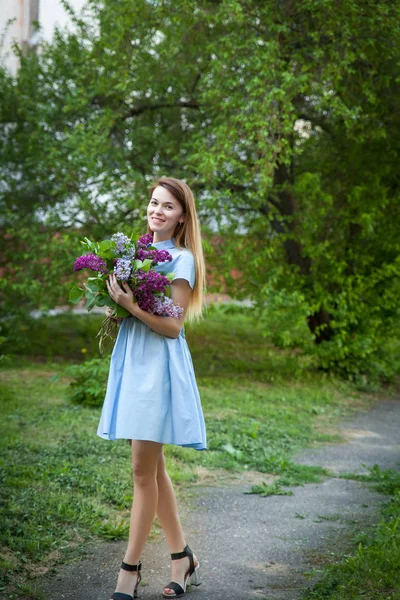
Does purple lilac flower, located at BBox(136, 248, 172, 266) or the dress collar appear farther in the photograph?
the dress collar

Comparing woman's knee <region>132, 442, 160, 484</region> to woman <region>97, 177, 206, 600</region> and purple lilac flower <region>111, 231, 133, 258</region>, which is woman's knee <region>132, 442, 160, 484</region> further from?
purple lilac flower <region>111, 231, 133, 258</region>

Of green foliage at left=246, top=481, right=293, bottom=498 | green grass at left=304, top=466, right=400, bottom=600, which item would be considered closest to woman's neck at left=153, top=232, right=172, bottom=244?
green grass at left=304, top=466, right=400, bottom=600

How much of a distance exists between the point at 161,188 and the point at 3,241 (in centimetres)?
957

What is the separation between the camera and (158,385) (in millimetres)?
3828

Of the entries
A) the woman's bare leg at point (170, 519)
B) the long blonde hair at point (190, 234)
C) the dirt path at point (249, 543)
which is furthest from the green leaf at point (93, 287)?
the dirt path at point (249, 543)

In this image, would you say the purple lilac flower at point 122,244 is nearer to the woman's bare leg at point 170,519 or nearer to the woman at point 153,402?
the woman at point 153,402

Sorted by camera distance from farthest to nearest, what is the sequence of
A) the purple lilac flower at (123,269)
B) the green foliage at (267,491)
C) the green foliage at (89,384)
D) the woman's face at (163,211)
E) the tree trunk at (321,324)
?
the tree trunk at (321,324), the green foliage at (89,384), the green foliage at (267,491), the woman's face at (163,211), the purple lilac flower at (123,269)

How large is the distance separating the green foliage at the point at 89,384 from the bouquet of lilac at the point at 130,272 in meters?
5.40

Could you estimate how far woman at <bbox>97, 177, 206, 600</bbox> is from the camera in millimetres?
3795

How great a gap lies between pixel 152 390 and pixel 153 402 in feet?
0.19

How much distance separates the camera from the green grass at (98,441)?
4961 mm

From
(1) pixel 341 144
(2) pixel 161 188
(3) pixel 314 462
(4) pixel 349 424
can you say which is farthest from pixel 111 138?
(2) pixel 161 188

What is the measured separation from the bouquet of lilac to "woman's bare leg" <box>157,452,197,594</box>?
84 cm

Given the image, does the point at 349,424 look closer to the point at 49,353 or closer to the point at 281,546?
the point at 281,546
